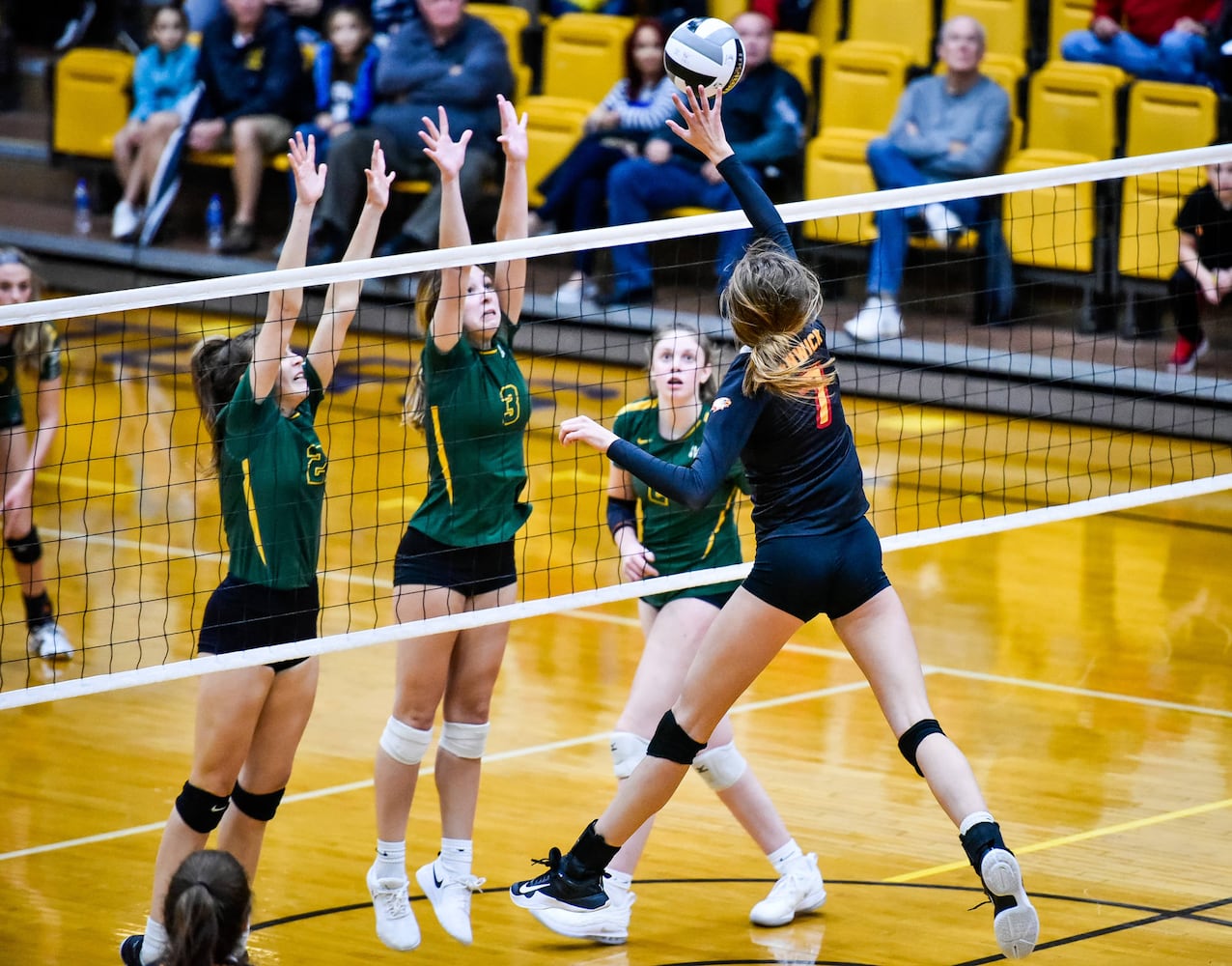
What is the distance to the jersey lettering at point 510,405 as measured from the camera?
19.0ft

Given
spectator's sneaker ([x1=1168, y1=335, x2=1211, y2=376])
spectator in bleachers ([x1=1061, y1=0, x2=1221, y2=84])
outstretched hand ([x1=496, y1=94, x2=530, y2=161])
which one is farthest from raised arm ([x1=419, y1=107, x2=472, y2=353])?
spectator in bleachers ([x1=1061, y1=0, x2=1221, y2=84])

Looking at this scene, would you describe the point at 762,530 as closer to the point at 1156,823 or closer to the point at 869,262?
the point at 1156,823

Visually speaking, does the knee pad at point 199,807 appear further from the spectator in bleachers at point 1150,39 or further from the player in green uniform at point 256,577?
the spectator in bleachers at point 1150,39

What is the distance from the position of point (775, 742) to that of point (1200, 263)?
5.78 m

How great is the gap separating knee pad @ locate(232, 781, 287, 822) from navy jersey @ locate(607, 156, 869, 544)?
149 centimetres

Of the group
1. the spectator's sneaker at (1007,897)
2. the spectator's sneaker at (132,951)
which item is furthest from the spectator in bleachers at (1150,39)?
the spectator's sneaker at (132,951)

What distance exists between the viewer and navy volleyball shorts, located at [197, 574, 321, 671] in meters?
5.30

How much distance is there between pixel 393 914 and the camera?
5797mm

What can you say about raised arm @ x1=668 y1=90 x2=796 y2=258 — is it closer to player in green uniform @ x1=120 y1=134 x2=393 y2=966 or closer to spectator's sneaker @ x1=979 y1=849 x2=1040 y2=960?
player in green uniform @ x1=120 y1=134 x2=393 y2=966

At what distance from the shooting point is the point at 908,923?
600 centimetres

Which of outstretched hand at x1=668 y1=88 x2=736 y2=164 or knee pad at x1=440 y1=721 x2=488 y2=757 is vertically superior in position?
outstretched hand at x1=668 y1=88 x2=736 y2=164

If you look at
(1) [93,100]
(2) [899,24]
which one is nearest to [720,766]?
(2) [899,24]

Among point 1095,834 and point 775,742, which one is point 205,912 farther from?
point 775,742

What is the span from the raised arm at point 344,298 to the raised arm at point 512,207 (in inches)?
15.9
